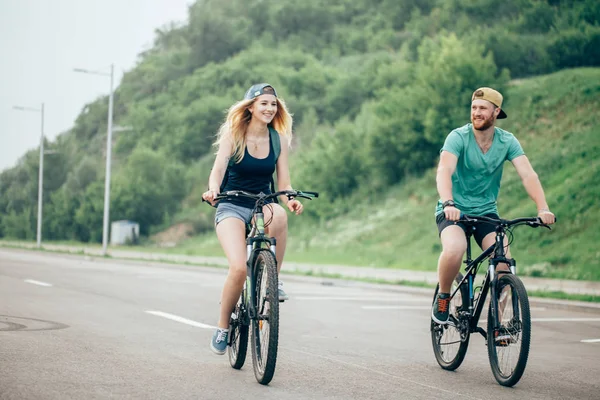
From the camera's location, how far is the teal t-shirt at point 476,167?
708cm

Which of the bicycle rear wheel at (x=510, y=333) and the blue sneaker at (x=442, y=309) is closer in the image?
the bicycle rear wheel at (x=510, y=333)

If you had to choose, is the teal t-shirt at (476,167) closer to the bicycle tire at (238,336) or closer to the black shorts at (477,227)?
the black shorts at (477,227)

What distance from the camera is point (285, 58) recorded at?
90250 mm

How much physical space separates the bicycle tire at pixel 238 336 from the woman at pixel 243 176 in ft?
0.20

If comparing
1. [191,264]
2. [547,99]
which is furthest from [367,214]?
[191,264]

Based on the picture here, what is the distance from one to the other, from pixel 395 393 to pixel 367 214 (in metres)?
37.4

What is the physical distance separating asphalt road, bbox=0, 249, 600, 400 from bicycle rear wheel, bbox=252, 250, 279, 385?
14cm

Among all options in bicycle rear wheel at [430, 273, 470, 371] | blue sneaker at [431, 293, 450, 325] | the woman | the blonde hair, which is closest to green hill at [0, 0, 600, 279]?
bicycle rear wheel at [430, 273, 470, 371]

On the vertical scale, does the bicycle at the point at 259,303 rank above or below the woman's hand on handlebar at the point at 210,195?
below

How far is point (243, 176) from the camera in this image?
6980mm

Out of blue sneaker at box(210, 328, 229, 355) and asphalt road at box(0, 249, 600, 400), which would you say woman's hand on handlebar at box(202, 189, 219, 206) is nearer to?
blue sneaker at box(210, 328, 229, 355)

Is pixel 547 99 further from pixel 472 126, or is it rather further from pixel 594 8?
pixel 472 126

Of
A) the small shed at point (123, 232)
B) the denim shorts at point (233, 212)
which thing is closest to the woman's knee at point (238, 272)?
the denim shorts at point (233, 212)

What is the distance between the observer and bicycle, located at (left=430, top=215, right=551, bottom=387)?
639cm
